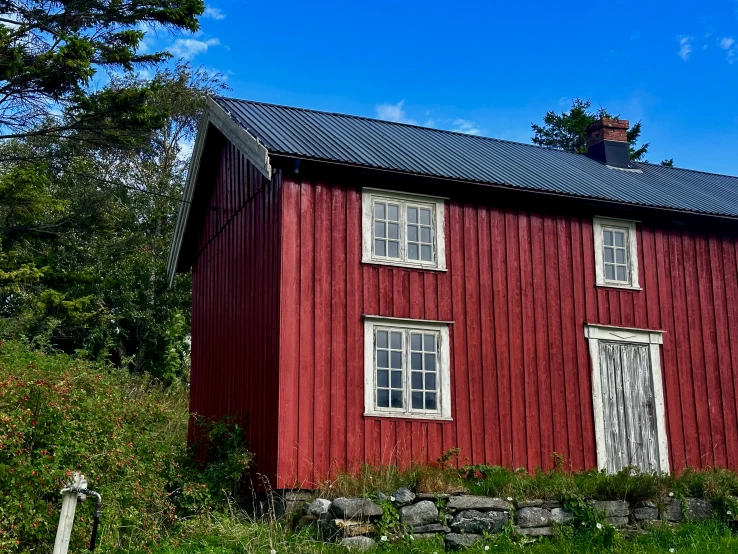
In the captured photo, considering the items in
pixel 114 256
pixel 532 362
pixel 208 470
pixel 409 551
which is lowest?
pixel 409 551

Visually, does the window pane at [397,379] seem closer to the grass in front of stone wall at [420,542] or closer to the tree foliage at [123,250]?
the grass in front of stone wall at [420,542]

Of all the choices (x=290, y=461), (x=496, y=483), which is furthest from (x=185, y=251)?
(x=496, y=483)

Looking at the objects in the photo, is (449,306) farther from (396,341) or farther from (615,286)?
(615,286)

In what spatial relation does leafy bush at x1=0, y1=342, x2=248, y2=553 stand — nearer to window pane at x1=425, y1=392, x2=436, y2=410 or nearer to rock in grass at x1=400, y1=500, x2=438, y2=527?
rock in grass at x1=400, y1=500, x2=438, y2=527

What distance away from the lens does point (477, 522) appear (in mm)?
12398

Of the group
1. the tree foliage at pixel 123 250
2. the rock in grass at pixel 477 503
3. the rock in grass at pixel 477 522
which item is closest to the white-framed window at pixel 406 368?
the rock in grass at pixel 477 503

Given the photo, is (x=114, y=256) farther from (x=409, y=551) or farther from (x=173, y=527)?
(x=409, y=551)

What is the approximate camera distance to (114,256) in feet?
97.6

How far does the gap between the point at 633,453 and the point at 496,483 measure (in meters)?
3.70

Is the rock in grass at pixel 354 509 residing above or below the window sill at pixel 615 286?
below

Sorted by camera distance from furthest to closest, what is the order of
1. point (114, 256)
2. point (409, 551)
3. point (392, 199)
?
point (114, 256) < point (392, 199) < point (409, 551)

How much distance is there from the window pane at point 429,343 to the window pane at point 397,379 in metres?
0.66

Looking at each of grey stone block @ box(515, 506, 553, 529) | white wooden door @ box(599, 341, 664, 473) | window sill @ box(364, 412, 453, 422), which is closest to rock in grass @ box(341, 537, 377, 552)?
grey stone block @ box(515, 506, 553, 529)

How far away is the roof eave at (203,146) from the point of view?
14109 millimetres
